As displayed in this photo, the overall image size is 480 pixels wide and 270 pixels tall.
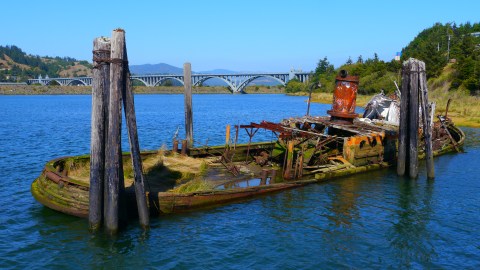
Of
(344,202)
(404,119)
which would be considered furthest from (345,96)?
(344,202)

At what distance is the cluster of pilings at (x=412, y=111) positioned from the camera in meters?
20.9

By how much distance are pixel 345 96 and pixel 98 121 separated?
1503cm

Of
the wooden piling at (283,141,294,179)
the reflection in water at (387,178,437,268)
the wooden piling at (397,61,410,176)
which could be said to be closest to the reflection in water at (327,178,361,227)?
the reflection in water at (387,178,437,268)

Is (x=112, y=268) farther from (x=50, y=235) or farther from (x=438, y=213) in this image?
(x=438, y=213)

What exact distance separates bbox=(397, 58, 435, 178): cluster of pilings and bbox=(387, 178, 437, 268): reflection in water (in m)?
1.84

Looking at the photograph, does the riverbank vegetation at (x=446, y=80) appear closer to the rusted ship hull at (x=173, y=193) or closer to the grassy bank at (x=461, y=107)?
the grassy bank at (x=461, y=107)

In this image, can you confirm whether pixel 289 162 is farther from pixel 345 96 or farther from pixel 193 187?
pixel 345 96

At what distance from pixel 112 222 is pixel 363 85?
83683mm

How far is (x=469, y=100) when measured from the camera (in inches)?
2211

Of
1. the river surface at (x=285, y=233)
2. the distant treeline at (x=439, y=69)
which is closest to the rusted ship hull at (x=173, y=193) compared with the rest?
the river surface at (x=285, y=233)

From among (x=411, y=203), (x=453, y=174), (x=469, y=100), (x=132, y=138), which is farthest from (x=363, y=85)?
(x=132, y=138)

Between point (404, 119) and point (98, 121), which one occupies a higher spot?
point (98, 121)

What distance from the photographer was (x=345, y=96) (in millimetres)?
23797

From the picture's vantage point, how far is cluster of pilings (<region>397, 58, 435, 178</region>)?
68.4 feet
